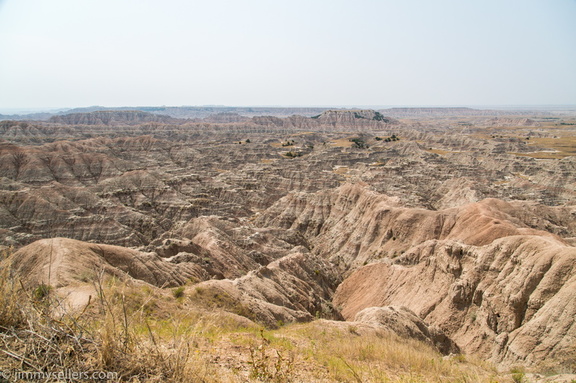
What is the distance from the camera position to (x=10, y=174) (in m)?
69.8

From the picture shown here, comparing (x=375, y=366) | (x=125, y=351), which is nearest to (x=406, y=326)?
(x=375, y=366)

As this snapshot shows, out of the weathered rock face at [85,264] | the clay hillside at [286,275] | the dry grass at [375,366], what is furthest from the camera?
the weathered rock face at [85,264]

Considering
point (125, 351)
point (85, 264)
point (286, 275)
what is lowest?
point (286, 275)

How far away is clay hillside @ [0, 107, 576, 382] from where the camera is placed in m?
6.23

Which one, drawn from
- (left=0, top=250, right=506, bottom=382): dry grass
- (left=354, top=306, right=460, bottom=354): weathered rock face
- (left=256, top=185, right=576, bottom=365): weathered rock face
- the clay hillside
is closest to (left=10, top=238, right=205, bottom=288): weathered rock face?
the clay hillside

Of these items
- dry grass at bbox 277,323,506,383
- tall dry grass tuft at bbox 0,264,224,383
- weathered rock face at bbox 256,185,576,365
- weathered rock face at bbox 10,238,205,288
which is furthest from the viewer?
weathered rock face at bbox 10,238,205,288

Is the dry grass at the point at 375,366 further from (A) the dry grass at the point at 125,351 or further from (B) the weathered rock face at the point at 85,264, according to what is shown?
(B) the weathered rock face at the point at 85,264

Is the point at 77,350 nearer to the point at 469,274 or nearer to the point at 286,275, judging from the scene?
the point at 469,274

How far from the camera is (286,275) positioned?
103ft

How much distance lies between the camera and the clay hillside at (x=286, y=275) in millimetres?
6227

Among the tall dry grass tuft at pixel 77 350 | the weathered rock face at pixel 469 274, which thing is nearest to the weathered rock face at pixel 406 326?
the weathered rock face at pixel 469 274

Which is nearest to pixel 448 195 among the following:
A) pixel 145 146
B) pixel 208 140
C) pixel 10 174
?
pixel 10 174

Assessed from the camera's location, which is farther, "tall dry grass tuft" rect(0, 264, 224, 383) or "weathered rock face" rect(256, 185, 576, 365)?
"weathered rock face" rect(256, 185, 576, 365)

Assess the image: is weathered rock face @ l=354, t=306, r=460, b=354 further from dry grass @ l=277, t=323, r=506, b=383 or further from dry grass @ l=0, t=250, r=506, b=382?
dry grass @ l=0, t=250, r=506, b=382
